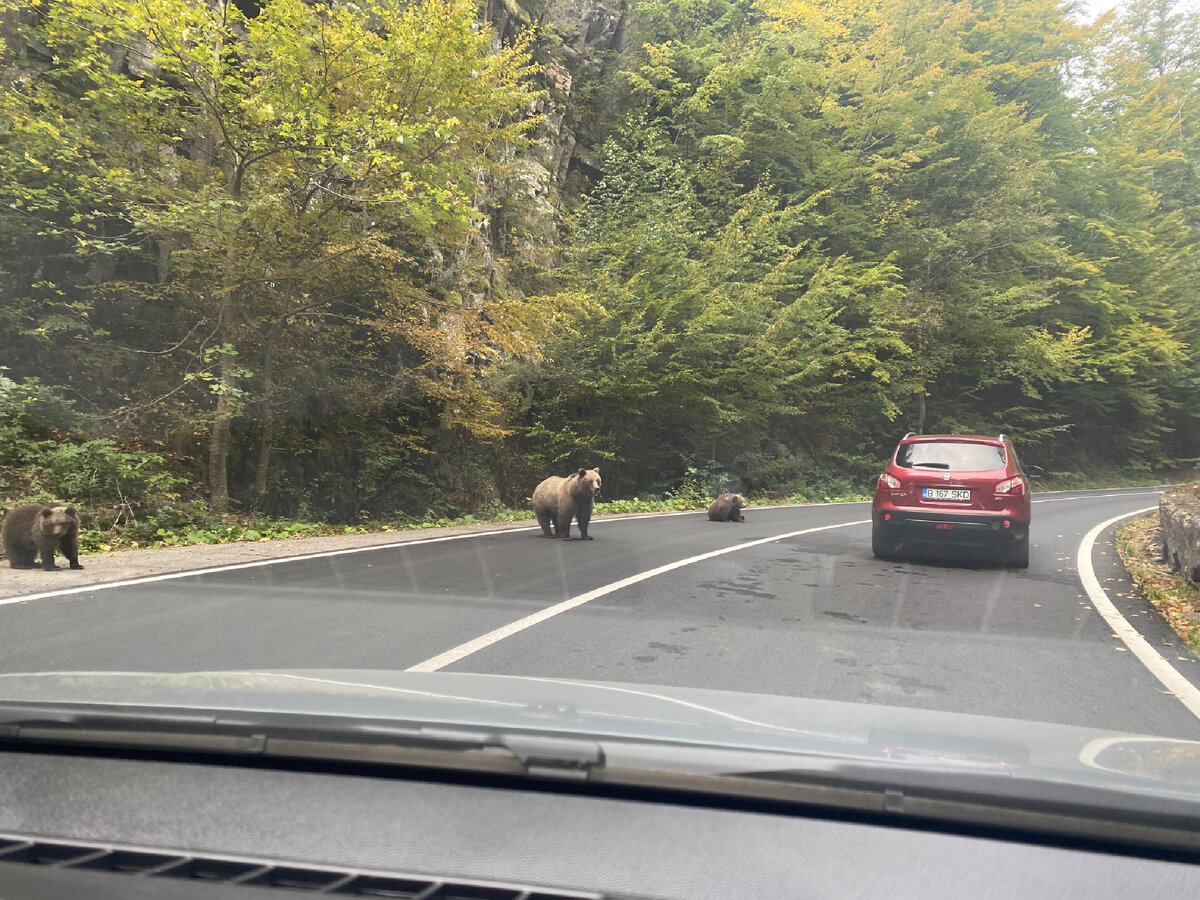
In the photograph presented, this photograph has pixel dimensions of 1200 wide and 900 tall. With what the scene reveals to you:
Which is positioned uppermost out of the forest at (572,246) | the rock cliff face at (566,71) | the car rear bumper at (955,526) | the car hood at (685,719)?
the rock cliff face at (566,71)

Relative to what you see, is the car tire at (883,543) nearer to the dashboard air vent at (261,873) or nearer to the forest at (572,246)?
the forest at (572,246)

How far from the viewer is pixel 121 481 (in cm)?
1286

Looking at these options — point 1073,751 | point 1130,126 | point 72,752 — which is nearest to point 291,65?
point 72,752

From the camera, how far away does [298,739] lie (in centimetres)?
219

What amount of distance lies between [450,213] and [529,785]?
1325 centimetres

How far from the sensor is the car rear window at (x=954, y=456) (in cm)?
1084

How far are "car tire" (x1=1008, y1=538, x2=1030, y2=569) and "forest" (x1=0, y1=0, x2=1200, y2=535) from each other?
10211 mm

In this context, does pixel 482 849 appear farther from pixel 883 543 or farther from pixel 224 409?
pixel 224 409

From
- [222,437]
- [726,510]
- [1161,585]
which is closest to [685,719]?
[1161,585]

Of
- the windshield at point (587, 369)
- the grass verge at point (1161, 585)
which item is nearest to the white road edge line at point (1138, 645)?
the windshield at point (587, 369)

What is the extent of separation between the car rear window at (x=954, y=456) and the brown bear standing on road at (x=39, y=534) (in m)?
10.5

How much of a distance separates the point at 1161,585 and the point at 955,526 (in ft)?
7.75

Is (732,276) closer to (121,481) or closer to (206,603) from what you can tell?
(121,481)

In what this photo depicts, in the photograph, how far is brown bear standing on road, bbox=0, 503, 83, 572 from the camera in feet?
28.2
